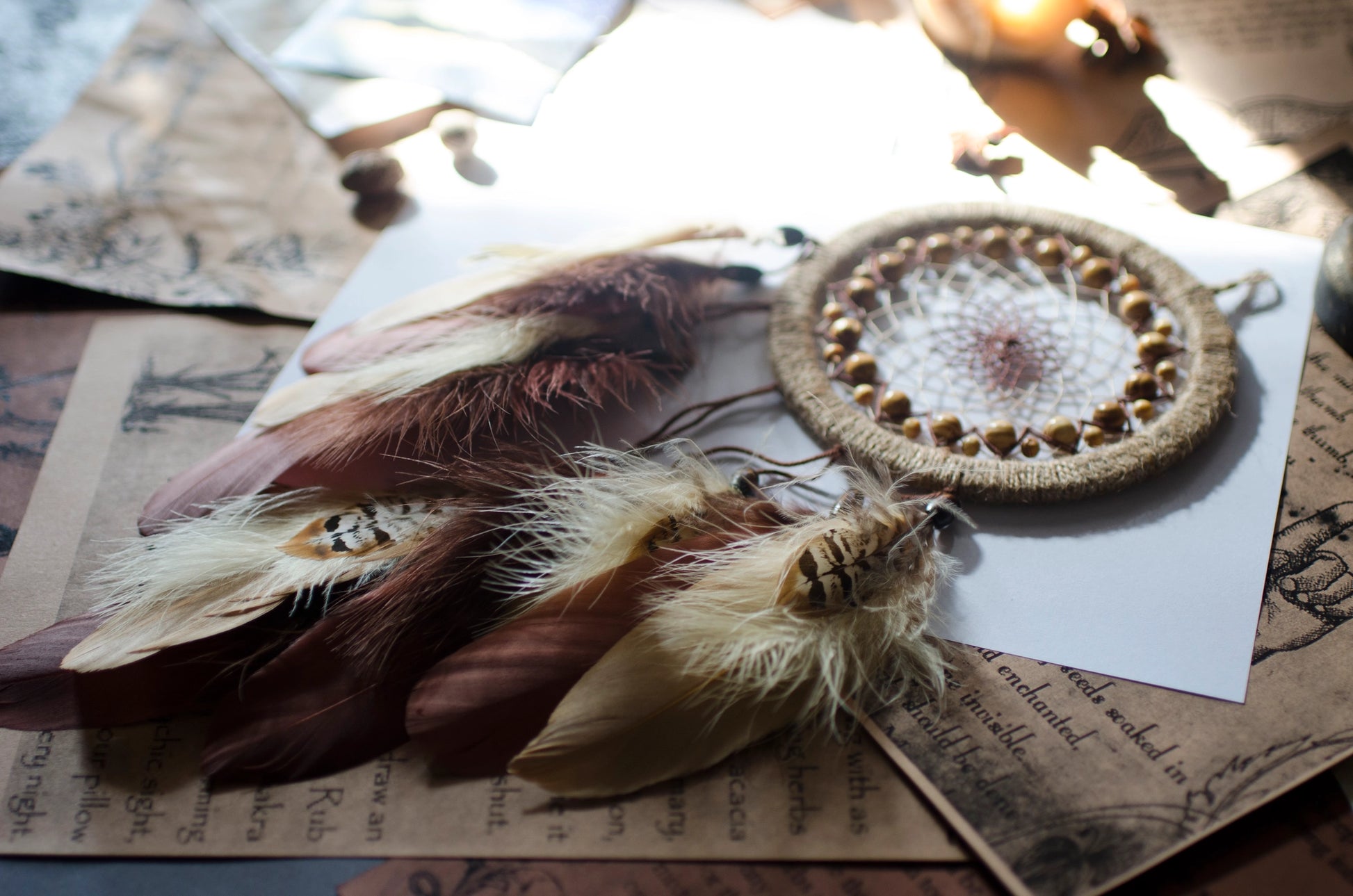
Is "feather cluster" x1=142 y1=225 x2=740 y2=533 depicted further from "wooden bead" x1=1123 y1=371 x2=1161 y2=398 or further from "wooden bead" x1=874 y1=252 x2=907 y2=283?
"wooden bead" x1=1123 y1=371 x2=1161 y2=398

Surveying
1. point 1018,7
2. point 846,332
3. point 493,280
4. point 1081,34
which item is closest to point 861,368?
point 846,332

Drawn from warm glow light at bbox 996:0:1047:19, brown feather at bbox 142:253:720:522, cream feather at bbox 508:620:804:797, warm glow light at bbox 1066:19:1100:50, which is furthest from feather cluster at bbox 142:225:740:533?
warm glow light at bbox 1066:19:1100:50

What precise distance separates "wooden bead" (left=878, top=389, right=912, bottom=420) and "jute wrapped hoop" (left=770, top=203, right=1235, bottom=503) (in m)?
0.02

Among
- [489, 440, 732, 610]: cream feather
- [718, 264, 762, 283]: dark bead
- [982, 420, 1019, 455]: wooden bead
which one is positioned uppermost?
[718, 264, 762, 283]: dark bead

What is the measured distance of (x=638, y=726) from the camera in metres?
0.59

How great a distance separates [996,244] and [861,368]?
0.22 metres

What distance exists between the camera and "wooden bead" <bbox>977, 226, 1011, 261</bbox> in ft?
A: 2.97

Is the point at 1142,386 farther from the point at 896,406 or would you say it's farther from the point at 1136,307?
the point at 896,406

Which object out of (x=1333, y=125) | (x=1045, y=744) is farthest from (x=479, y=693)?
Result: (x=1333, y=125)

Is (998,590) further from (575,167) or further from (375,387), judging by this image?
(575,167)

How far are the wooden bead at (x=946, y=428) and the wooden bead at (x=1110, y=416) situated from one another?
0.38 ft

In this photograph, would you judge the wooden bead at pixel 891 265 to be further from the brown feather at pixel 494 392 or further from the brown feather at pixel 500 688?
the brown feather at pixel 500 688

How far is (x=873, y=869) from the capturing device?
57 centimetres

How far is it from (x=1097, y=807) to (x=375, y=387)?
61 cm
